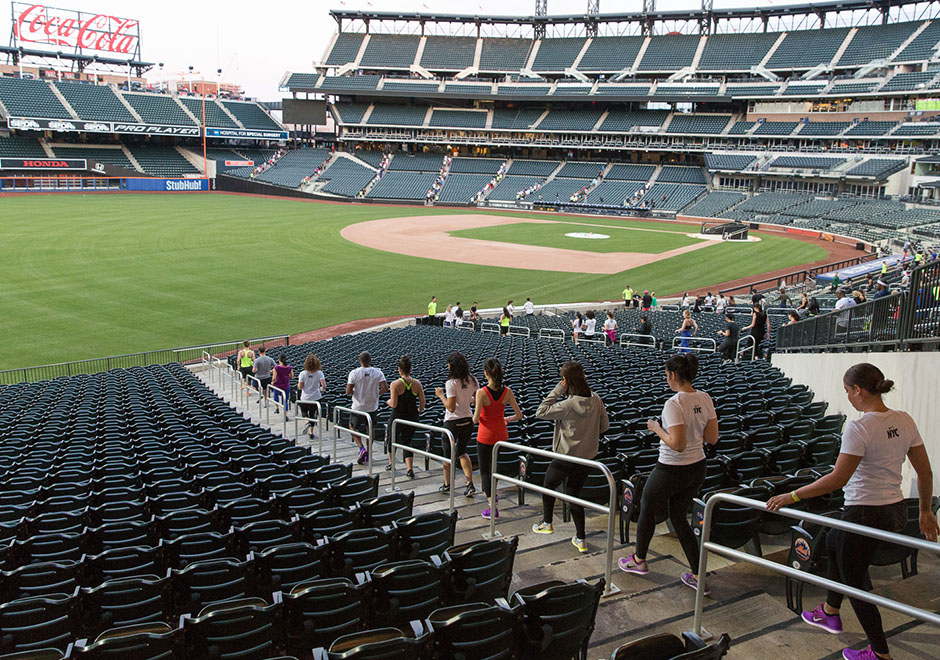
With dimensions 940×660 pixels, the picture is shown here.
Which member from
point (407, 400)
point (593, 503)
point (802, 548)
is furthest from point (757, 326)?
point (802, 548)

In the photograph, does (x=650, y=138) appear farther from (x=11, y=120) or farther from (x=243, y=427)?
(x=243, y=427)

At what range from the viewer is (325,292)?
3353 cm

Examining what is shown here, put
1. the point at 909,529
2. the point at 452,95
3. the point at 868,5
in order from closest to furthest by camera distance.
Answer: the point at 909,529, the point at 868,5, the point at 452,95

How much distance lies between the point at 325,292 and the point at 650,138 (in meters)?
63.8

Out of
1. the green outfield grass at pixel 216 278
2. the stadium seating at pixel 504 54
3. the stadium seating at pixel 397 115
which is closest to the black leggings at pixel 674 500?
the green outfield grass at pixel 216 278

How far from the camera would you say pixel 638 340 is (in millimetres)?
23016

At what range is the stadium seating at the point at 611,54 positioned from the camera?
9188cm

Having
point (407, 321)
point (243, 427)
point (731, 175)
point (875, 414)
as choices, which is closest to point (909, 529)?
point (875, 414)

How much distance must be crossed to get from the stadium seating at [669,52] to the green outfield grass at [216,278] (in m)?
43.8

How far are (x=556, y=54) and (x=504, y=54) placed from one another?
7619 millimetres

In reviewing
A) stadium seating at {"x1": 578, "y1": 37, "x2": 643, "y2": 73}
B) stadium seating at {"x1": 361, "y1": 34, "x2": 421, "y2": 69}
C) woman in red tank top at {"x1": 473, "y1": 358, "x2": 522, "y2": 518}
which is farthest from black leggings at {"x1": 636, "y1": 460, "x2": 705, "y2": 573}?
stadium seating at {"x1": 361, "y1": 34, "x2": 421, "y2": 69}

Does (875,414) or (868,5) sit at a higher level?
(868,5)

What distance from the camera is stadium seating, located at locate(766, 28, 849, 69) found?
262 ft

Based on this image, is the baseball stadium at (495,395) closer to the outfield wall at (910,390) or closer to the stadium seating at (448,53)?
the outfield wall at (910,390)
